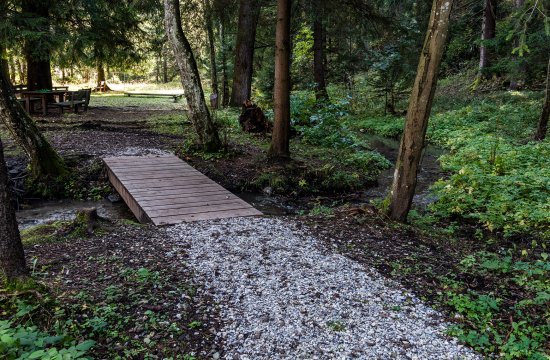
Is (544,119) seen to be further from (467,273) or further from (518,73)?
(467,273)

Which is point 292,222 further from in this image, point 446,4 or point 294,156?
point 294,156

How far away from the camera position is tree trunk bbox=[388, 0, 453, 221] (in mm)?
4828

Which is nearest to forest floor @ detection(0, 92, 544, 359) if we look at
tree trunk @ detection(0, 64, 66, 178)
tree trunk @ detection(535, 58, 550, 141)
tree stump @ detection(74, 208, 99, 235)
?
tree stump @ detection(74, 208, 99, 235)

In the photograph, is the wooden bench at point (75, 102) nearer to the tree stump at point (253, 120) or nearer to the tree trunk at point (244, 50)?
the tree trunk at point (244, 50)

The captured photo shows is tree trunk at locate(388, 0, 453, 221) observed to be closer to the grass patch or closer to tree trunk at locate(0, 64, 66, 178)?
tree trunk at locate(0, 64, 66, 178)

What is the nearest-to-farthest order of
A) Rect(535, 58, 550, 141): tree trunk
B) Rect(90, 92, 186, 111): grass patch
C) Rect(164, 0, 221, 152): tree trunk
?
Rect(164, 0, 221, 152): tree trunk < Rect(535, 58, 550, 141): tree trunk < Rect(90, 92, 186, 111): grass patch

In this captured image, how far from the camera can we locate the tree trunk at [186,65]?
9.14 meters

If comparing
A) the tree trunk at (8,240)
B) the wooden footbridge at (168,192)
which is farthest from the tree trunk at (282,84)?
the tree trunk at (8,240)

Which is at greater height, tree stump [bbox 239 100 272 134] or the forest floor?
tree stump [bbox 239 100 272 134]

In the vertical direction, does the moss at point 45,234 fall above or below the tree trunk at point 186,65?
below

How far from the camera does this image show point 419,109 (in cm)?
514

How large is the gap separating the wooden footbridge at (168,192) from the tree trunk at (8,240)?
2.60 meters

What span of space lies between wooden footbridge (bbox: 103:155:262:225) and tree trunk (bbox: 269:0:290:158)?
1.97 m

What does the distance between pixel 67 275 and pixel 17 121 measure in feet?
16.7
